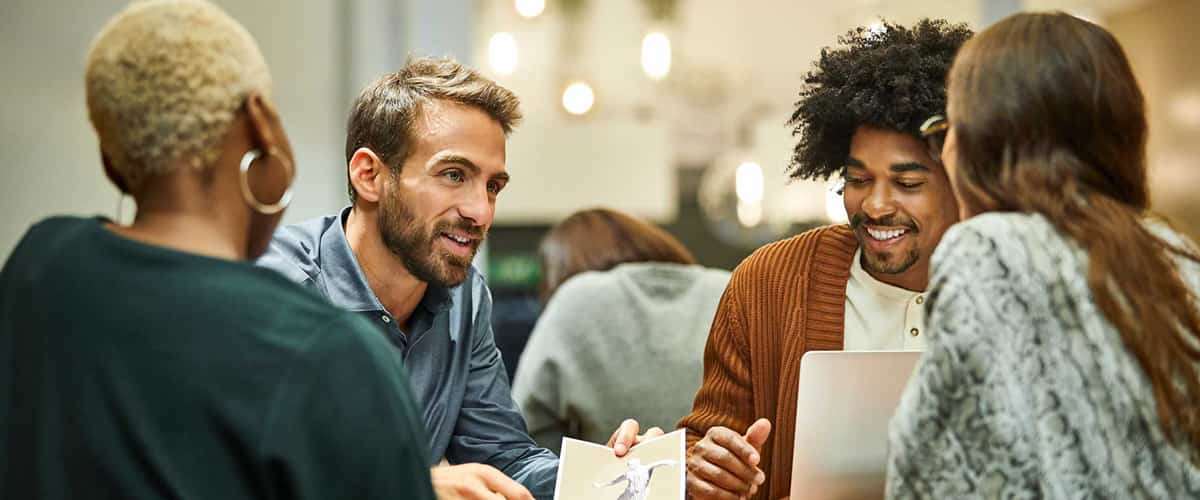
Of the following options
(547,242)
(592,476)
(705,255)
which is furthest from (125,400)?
(705,255)

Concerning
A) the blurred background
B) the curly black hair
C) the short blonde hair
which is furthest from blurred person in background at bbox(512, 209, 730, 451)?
the short blonde hair

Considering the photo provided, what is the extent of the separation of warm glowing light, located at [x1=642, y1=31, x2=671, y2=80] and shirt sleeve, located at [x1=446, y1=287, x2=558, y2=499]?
2.88 metres

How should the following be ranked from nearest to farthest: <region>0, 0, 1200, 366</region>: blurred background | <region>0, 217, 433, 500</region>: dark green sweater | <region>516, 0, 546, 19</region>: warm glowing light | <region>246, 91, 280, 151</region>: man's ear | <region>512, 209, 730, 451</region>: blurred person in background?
<region>0, 217, 433, 500</region>: dark green sweater, <region>246, 91, 280, 151</region>: man's ear, <region>512, 209, 730, 451</region>: blurred person in background, <region>0, 0, 1200, 366</region>: blurred background, <region>516, 0, 546, 19</region>: warm glowing light

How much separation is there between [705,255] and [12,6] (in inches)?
97.2

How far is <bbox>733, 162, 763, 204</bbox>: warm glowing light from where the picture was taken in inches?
188

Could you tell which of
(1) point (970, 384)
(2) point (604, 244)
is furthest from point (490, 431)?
(2) point (604, 244)

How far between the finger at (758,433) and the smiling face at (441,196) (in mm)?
580

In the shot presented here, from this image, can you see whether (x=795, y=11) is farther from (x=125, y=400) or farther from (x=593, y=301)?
(x=125, y=400)

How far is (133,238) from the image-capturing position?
1.21 metres

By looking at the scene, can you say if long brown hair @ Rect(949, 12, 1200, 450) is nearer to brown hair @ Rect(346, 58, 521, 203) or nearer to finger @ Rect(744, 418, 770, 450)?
finger @ Rect(744, 418, 770, 450)

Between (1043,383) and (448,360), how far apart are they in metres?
1.12

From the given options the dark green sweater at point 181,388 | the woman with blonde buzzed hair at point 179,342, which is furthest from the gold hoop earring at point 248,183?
the dark green sweater at point 181,388

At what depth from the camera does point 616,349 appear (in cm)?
317

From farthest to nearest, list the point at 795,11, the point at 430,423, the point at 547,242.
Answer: the point at 795,11
the point at 547,242
the point at 430,423
